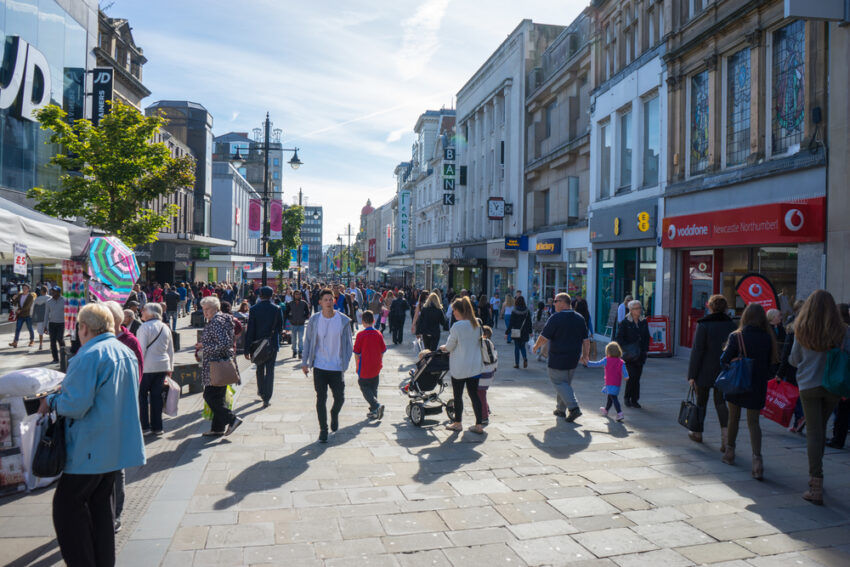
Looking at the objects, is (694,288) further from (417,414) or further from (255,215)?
(255,215)

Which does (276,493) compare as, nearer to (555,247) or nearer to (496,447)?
(496,447)

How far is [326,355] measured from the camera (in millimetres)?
7676

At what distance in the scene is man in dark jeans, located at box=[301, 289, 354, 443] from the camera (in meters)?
7.67

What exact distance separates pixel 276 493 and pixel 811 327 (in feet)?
16.7

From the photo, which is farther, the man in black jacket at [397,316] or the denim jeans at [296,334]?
the man in black jacket at [397,316]

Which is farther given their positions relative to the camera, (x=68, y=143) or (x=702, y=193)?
(x=68, y=143)

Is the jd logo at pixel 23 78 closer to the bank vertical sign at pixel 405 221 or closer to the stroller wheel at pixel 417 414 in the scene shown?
the stroller wheel at pixel 417 414

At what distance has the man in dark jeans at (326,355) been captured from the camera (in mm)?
7668

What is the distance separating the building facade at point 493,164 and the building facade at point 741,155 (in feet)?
46.0

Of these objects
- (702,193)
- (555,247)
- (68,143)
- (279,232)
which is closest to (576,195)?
(555,247)

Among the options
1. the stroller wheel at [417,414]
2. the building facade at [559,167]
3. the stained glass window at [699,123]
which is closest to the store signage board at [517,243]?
the building facade at [559,167]

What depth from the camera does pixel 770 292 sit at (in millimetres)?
10891

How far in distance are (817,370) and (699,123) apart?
12.2m

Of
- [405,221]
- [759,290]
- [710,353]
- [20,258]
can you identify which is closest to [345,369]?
[20,258]
